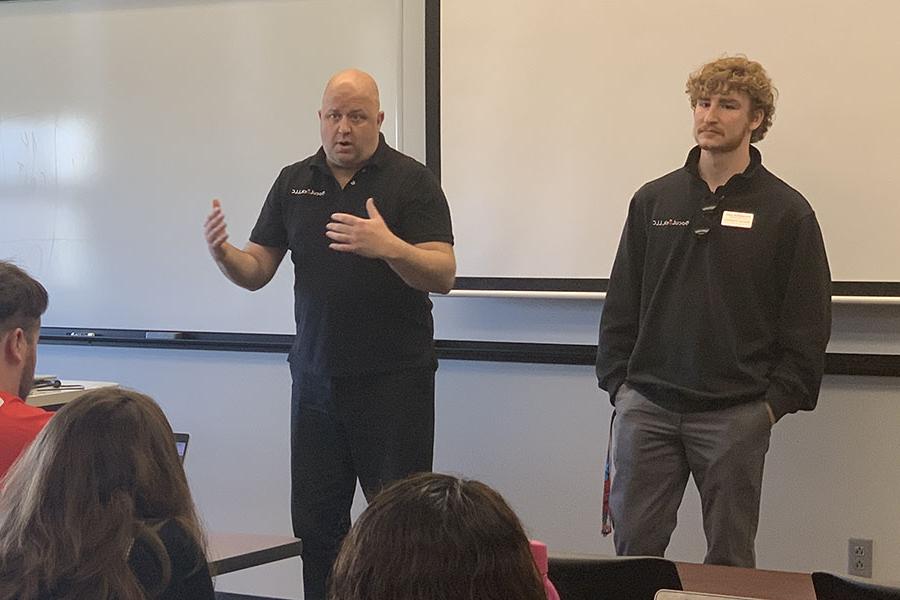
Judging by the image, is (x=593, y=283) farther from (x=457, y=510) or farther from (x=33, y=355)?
(x=457, y=510)

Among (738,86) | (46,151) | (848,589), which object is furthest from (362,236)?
(46,151)

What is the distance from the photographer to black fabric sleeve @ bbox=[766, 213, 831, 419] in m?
2.66

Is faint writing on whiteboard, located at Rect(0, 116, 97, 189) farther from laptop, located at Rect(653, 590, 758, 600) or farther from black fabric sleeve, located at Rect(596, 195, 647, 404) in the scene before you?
laptop, located at Rect(653, 590, 758, 600)

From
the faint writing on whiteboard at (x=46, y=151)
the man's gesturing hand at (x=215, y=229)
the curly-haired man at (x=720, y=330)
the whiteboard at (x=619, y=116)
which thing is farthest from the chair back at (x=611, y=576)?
the faint writing on whiteboard at (x=46, y=151)

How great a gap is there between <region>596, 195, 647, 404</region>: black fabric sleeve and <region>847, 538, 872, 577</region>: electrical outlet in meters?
0.98

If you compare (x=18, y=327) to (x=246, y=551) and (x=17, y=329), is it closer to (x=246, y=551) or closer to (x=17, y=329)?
(x=17, y=329)

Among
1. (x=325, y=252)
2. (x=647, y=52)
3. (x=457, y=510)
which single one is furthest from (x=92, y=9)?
(x=457, y=510)

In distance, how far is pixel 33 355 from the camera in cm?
219

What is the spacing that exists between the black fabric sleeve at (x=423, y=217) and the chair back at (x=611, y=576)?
1353mm

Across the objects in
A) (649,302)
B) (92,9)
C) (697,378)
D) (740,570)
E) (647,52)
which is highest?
(92,9)

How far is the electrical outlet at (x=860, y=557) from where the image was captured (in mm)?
3236

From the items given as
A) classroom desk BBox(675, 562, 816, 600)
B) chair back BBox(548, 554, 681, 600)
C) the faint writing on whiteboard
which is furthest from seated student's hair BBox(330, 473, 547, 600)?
the faint writing on whiteboard

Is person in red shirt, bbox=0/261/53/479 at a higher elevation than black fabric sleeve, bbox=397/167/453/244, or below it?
below

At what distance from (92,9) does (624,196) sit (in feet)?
7.07
